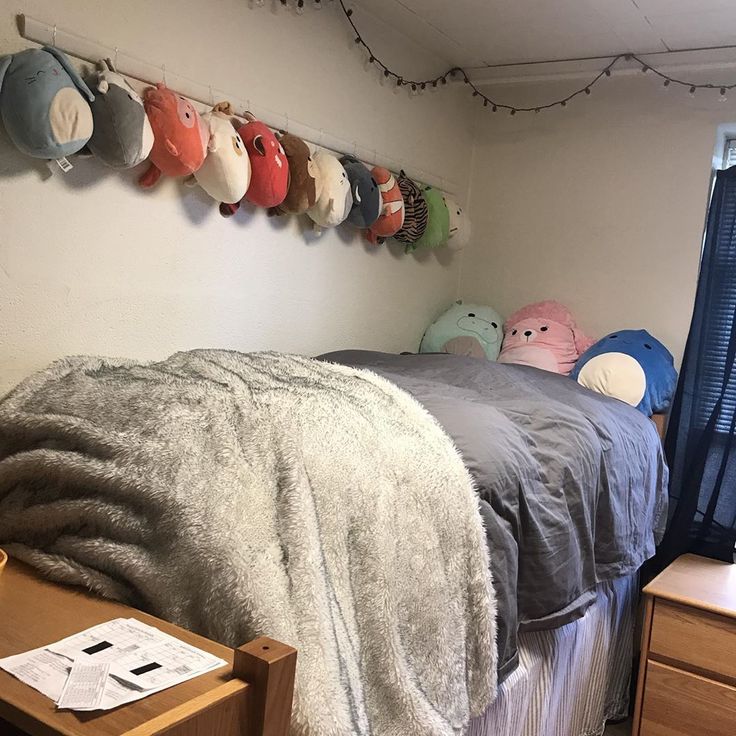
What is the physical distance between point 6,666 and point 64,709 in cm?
12

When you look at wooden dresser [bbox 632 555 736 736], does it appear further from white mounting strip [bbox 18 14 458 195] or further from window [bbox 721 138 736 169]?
white mounting strip [bbox 18 14 458 195]

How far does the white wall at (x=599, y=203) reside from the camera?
2777 mm

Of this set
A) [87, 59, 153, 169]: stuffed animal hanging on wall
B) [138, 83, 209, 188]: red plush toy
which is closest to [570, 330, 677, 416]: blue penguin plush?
[138, 83, 209, 188]: red plush toy

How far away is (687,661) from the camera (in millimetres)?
2096

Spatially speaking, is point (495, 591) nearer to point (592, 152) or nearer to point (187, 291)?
point (187, 291)

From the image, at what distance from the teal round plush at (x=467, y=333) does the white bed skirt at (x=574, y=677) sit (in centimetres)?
98

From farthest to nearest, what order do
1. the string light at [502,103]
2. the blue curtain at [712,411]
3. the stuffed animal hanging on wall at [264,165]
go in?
the string light at [502,103] < the blue curtain at [712,411] < the stuffed animal hanging on wall at [264,165]

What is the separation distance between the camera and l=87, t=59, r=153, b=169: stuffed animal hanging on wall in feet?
5.50

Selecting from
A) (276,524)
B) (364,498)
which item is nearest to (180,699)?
(276,524)

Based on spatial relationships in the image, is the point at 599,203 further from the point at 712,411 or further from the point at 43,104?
the point at 43,104

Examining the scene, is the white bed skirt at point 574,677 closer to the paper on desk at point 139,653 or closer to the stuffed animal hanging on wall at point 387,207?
the paper on desk at point 139,653

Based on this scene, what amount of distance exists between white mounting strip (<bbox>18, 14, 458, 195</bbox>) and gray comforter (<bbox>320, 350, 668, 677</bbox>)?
2.29 ft

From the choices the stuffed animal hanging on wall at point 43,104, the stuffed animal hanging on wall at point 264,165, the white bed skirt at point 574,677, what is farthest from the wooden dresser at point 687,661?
the stuffed animal hanging on wall at point 43,104

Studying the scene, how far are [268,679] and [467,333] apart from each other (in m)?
2.24
